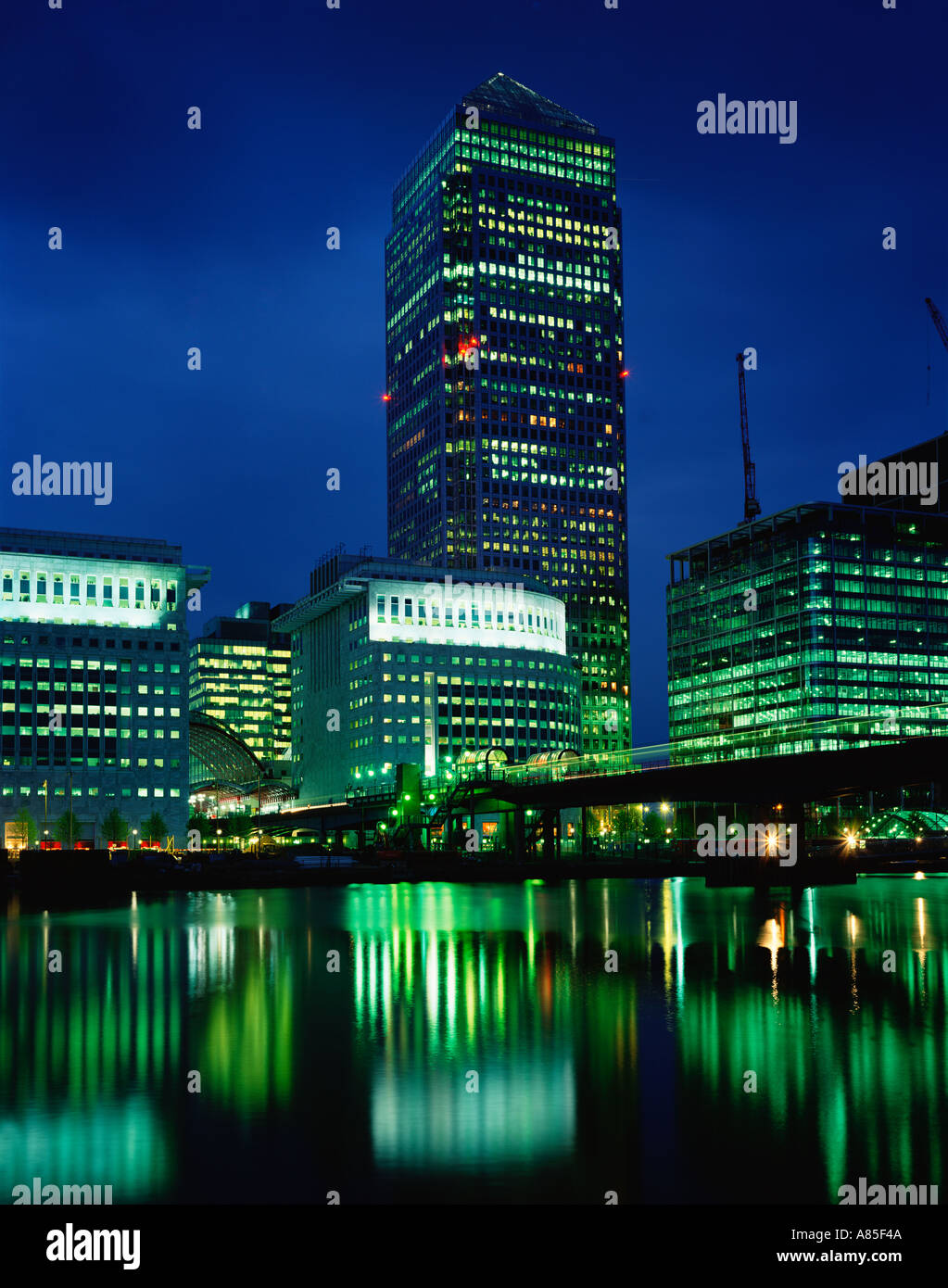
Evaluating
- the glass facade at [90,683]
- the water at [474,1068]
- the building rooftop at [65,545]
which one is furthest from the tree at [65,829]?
the water at [474,1068]

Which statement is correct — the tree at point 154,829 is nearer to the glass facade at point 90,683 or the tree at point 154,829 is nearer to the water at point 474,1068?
the glass facade at point 90,683

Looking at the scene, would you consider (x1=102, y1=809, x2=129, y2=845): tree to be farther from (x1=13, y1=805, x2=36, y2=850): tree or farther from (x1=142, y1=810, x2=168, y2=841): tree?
(x1=13, y1=805, x2=36, y2=850): tree

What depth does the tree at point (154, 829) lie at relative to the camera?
182000 mm

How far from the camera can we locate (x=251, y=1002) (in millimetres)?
37875

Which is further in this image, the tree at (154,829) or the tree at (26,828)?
the tree at (154,829)

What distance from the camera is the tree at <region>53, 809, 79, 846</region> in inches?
6496

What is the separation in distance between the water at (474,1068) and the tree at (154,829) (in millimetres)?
127135

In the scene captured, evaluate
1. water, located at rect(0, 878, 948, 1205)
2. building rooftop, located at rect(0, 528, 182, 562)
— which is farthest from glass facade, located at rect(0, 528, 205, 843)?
water, located at rect(0, 878, 948, 1205)

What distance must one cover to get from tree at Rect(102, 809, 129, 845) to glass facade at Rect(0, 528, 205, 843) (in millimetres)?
6622

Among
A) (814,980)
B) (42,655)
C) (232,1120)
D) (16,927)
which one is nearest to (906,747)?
(814,980)

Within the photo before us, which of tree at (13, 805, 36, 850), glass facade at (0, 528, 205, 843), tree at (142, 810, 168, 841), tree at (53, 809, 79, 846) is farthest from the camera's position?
glass facade at (0, 528, 205, 843)

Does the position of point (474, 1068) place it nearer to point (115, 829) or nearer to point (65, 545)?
point (115, 829)
